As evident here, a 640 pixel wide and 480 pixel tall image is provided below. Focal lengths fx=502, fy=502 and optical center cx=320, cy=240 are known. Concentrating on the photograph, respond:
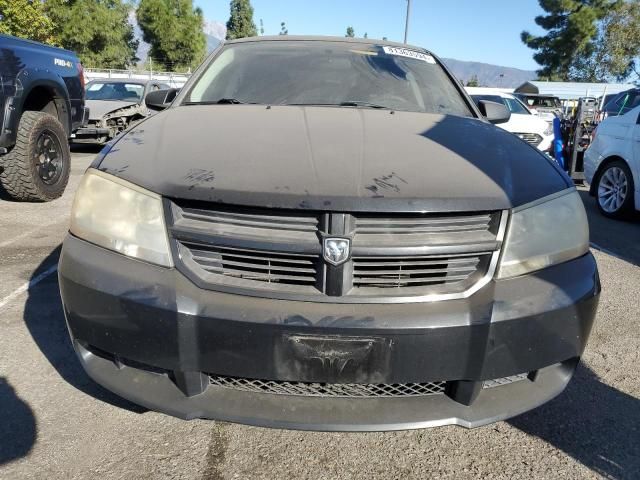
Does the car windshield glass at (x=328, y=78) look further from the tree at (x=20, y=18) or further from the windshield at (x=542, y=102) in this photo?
the tree at (x=20, y=18)

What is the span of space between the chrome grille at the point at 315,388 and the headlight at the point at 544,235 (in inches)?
19.9

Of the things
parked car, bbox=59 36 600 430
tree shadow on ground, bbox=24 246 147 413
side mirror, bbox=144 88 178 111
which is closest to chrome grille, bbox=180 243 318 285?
parked car, bbox=59 36 600 430

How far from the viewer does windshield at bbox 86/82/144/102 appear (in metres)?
10.9

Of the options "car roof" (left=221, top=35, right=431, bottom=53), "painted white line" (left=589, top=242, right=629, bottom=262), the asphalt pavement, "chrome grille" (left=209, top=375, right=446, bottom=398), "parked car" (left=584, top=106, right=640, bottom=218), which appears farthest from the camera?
"parked car" (left=584, top=106, right=640, bottom=218)

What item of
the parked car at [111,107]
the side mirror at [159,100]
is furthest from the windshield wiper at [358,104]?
the parked car at [111,107]

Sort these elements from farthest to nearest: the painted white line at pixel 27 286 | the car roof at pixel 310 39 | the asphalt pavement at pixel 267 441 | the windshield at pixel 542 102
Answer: the windshield at pixel 542 102
the car roof at pixel 310 39
the painted white line at pixel 27 286
the asphalt pavement at pixel 267 441

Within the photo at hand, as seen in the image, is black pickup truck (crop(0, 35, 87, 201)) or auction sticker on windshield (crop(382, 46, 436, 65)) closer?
auction sticker on windshield (crop(382, 46, 436, 65))

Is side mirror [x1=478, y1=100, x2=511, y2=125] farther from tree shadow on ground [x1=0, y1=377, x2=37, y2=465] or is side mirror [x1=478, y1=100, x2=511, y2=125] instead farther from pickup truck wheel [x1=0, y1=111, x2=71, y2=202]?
pickup truck wheel [x1=0, y1=111, x2=71, y2=202]

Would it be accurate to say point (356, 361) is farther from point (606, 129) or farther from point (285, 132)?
point (606, 129)

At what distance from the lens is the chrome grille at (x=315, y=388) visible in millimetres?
1645

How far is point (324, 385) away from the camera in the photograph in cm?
166

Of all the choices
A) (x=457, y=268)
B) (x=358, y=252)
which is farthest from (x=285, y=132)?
(x=457, y=268)

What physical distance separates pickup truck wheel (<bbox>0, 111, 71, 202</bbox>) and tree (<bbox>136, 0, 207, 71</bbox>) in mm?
44573

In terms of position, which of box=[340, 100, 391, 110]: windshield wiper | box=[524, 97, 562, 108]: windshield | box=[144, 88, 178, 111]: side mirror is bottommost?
box=[524, 97, 562, 108]: windshield
